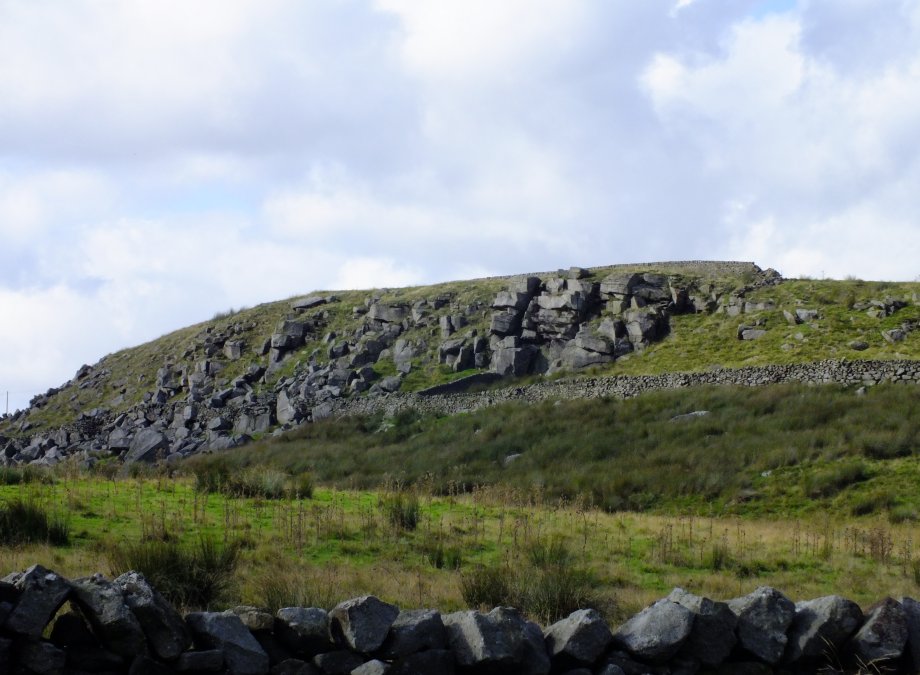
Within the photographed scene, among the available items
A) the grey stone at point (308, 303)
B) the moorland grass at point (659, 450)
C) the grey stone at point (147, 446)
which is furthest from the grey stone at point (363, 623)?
the grey stone at point (308, 303)

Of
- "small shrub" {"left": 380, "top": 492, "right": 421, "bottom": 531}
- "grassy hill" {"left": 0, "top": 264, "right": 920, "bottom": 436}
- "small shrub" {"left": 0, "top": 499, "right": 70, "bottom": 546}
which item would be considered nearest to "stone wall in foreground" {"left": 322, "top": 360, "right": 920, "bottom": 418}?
"grassy hill" {"left": 0, "top": 264, "right": 920, "bottom": 436}

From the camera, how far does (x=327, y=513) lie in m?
16.2

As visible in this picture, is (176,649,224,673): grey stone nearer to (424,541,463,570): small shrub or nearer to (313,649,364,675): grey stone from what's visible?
(313,649,364,675): grey stone

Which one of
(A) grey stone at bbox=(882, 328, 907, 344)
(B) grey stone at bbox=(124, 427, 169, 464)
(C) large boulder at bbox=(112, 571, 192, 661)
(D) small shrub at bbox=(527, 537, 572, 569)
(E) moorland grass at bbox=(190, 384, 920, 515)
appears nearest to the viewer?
(C) large boulder at bbox=(112, 571, 192, 661)

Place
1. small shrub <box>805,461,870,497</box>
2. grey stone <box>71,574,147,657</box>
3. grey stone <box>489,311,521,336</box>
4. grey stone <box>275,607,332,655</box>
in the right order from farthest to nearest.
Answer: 1. grey stone <box>489,311,521,336</box>
2. small shrub <box>805,461,870,497</box>
3. grey stone <box>275,607,332,655</box>
4. grey stone <box>71,574,147,657</box>

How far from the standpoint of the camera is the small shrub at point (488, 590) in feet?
35.3

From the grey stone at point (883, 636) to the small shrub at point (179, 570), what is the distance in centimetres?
677

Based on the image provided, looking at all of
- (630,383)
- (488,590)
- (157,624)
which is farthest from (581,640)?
(630,383)

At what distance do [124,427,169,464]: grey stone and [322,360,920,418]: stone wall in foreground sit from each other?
7.45m

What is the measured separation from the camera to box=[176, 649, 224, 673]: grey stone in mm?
7953

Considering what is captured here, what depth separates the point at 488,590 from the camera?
10.9 meters

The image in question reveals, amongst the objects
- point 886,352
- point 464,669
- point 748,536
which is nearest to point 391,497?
point 748,536

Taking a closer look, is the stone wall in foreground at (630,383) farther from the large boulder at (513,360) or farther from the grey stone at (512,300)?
the grey stone at (512,300)

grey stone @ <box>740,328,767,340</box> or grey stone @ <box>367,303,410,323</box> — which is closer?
grey stone @ <box>740,328,767,340</box>
